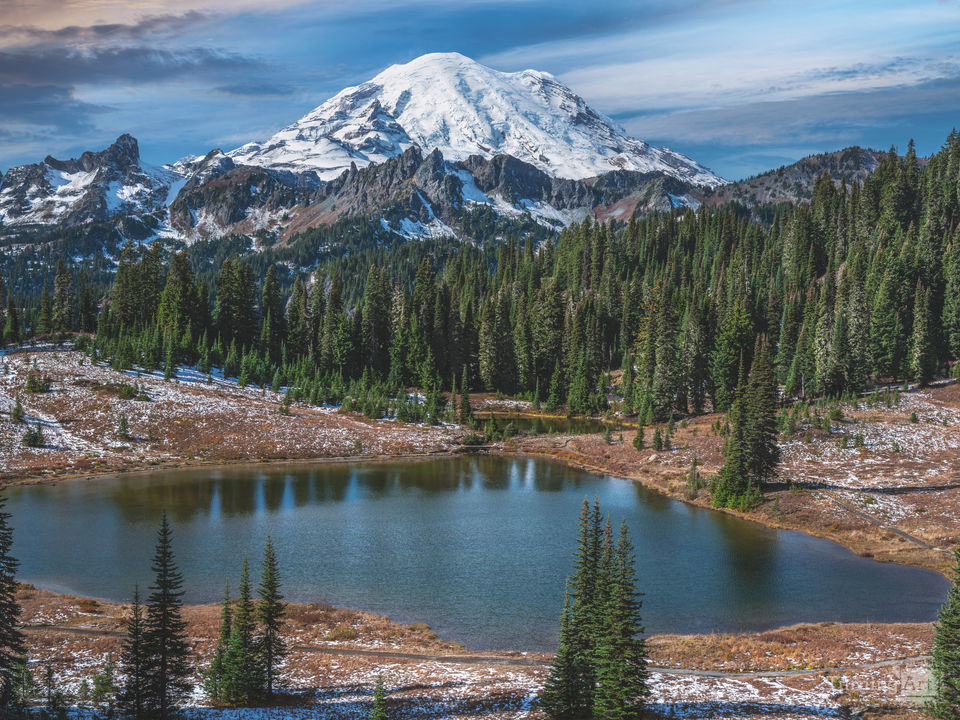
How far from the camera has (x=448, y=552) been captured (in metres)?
55.1

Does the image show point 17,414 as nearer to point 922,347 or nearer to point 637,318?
point 637,318

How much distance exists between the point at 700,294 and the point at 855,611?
107 meters

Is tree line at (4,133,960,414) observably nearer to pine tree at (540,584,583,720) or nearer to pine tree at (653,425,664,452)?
pine tree at (653,425,664,452)

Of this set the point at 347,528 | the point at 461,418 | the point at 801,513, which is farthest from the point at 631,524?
the point at 461,418

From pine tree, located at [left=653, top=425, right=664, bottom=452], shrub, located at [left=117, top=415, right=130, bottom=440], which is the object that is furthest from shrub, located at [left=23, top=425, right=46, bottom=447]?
pine tree, located at [left=653, top=425, right=664, bottom=452]

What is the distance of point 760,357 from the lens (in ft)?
247

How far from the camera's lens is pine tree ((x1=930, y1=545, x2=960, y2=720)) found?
96.4 ft

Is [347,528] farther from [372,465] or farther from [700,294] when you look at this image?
[700,294]

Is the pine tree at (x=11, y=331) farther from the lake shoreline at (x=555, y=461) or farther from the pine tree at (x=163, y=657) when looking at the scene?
the pine tree at (x=163, y=657)

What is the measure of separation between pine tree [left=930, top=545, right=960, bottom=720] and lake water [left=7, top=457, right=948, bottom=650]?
12.8m

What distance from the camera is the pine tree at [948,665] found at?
29375 mm

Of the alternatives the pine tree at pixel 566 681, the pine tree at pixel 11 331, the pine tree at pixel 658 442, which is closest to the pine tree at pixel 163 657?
the pine tree at pixel 566 681

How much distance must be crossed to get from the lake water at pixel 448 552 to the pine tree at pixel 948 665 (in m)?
12.8

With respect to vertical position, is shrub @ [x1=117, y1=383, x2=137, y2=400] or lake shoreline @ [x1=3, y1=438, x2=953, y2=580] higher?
shrub @ [x1=117, y1=383, x2=137, y2=400]
